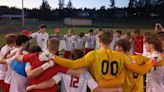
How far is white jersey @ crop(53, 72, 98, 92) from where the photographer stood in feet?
17.0

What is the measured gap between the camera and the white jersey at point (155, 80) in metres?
6.20

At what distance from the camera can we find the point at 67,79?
17.2ft

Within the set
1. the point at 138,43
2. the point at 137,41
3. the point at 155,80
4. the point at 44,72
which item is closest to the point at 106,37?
the point at 44,72

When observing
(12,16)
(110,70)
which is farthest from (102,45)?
(12,16)

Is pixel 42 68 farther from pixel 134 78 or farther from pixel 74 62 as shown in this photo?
pixel 134 78

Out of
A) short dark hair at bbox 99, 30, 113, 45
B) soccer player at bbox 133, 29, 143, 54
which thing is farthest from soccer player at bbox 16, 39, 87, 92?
soccer player at bbox 133, 29, 143, 54

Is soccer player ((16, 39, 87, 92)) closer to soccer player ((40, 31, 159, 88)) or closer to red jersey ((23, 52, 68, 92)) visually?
A: red jersey ((23, 52, 68, 92))

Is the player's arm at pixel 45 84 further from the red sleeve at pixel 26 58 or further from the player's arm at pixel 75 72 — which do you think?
the red sleeve at pixel 26 58

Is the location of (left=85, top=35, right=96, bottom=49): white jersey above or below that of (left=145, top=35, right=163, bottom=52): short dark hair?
below

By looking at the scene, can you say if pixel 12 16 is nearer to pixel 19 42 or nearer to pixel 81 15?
pixel 81 15

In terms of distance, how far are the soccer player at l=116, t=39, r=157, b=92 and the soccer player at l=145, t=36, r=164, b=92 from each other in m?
0.25

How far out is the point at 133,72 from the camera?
5.61m

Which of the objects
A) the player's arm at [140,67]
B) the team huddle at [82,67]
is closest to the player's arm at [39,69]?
the team huddle at [82,67]

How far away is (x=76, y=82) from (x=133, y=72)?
3.04 feet
